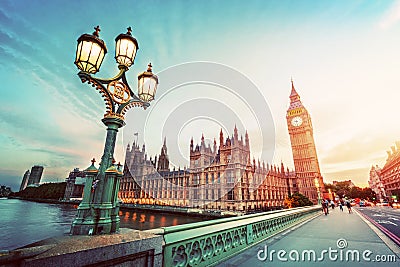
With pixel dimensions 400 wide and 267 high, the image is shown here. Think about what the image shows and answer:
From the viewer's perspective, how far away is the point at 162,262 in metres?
2.52

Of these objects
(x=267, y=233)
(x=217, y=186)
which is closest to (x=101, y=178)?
(x=267, y=233)

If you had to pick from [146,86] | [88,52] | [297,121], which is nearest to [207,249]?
[146,86]

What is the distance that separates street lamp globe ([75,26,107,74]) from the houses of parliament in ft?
90.8

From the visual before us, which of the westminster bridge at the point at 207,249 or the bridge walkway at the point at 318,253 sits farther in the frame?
the bridge walkway at the point at 318,253

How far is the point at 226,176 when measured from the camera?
127ft

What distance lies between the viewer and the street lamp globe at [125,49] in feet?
11.7

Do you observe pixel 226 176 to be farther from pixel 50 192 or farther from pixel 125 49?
pixel 50 192

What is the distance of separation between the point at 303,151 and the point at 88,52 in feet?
234

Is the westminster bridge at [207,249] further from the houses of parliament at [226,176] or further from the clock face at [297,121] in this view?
the clock face at [297,121]

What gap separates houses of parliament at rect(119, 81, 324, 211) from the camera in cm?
3838

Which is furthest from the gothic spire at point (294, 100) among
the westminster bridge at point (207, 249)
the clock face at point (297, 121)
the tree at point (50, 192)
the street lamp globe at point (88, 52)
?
the tree at point (50, 192)

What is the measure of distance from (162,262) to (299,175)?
68538 mm

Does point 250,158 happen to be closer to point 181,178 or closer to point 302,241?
point 181,178

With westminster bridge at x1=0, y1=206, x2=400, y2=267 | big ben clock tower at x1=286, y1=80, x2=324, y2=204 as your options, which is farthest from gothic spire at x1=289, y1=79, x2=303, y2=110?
westminster bridge at x1=0, y1=206, x2=400, y2=267
